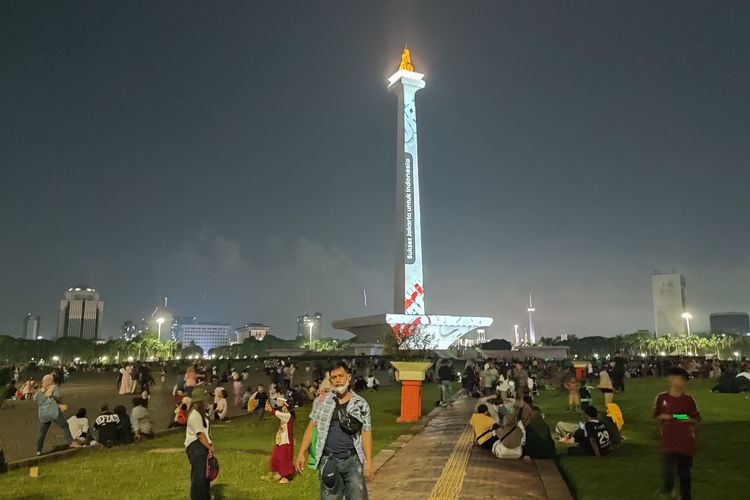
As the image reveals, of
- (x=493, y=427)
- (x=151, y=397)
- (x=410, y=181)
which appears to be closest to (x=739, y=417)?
(x=493, y=427)

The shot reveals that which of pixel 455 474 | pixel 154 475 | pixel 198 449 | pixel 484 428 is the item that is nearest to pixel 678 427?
pixel 455 474

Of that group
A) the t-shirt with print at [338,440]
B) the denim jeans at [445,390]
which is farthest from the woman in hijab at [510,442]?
the denim jeans at [445,390]

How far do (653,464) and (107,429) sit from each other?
10.6 metres

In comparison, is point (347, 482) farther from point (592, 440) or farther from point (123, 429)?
point (123, 429)

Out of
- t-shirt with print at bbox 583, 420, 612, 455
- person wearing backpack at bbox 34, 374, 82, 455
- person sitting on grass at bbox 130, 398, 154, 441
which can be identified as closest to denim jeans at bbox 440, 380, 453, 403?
person sitting on grass at bbox 130, 398, 154, 441

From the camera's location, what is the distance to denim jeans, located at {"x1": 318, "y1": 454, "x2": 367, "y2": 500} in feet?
17.8

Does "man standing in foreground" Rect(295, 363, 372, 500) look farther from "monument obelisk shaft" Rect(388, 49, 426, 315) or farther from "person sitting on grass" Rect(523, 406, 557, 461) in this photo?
"monument obelisk shaft" Rect(388, 49, 426, 315)

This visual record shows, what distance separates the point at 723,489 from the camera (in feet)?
26.4

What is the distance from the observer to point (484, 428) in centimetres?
1166

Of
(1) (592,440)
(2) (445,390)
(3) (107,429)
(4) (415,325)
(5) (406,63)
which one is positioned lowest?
(3) (107,429)

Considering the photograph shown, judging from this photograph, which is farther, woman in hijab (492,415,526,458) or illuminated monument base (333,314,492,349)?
illuminated monument base (333,314,492,349)

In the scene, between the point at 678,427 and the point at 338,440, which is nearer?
the point at 338,440

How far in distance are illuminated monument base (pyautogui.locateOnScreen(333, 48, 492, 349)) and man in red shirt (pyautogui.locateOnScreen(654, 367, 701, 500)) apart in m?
71.4

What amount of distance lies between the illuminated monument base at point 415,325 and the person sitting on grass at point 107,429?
64.1 meters
